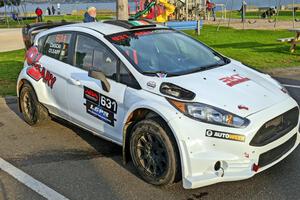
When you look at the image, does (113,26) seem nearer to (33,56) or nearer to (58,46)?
(58,46)

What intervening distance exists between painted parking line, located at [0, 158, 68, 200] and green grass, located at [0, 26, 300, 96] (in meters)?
4.03

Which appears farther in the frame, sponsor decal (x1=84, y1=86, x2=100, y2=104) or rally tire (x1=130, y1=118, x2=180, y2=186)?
sponsor decal (x1=84, y1=86, x2=100, y2=104)

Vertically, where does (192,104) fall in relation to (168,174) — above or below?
above

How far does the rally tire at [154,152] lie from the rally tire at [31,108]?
2283 mm

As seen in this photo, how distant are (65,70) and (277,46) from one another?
10804 millimetres

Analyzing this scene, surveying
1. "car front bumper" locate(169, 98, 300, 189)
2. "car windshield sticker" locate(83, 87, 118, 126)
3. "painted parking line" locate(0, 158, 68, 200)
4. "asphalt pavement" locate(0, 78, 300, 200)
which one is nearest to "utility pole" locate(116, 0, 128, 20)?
"asphalt pavement" locate(0, 78, 300, 200)

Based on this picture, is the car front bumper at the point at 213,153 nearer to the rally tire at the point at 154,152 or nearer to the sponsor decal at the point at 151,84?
the rally tire at the point at 154,152

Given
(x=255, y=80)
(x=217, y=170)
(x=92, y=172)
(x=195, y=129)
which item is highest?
(x=255, y=80)

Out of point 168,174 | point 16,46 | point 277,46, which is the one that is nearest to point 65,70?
point 168,174

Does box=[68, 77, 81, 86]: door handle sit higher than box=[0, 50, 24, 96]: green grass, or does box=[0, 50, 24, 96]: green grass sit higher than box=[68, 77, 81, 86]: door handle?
box=[68, 77, 81, 86]: door handle

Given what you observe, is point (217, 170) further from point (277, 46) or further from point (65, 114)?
point (277, 46)

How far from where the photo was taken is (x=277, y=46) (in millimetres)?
14266

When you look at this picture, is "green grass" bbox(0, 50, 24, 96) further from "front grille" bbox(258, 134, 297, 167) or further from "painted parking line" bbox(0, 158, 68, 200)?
"front grille" bbox(258, 134, 297, 167)

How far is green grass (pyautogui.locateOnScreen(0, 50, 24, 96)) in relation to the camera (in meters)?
8.83
